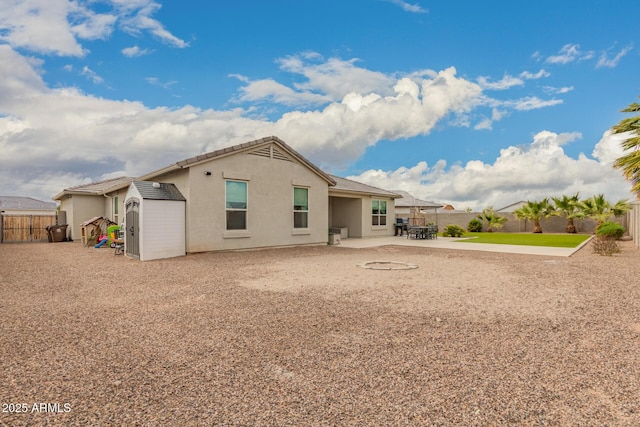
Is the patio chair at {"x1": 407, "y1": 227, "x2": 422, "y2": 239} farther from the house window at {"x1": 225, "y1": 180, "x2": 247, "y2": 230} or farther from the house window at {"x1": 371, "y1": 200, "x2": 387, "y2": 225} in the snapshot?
the house window at {"x1": 225, "y1": 180, "x2": 247, "y2": 230}

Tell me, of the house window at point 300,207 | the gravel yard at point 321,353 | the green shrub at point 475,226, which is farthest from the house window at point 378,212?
the gravel yard at point 321,353

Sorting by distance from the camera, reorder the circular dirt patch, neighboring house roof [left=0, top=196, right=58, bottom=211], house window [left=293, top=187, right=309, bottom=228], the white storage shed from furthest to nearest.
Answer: neighboring house roof [left=0, top=196, right=58, bottom=211] → house window [left=293, top=187, right=309, bottom=228] → the white storage shed → the circular dirt patch

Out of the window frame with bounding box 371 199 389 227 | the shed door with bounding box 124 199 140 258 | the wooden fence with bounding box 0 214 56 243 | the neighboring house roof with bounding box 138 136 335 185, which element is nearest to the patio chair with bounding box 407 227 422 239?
the window frame with bounding box 371 199 389 227

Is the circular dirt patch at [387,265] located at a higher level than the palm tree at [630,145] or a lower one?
lower

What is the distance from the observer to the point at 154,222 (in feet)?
41.1

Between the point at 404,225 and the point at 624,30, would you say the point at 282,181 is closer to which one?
the point at 404,225

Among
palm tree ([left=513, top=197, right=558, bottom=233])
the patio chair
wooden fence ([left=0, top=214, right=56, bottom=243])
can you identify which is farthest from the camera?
palm tree ([left=513, top=197, right=558, bottom=233])

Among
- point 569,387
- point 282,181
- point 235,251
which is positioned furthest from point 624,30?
point 235,251

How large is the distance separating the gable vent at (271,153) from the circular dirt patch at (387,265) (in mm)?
7032

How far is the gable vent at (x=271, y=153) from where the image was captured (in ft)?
50.0

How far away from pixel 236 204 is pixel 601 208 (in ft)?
90.4

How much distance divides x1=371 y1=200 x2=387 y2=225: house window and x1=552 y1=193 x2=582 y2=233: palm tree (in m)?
16.2

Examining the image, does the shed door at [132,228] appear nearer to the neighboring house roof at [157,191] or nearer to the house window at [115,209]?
the neighboring house roof at [157,191]

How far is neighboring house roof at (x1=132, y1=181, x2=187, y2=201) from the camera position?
1245 centimetres
